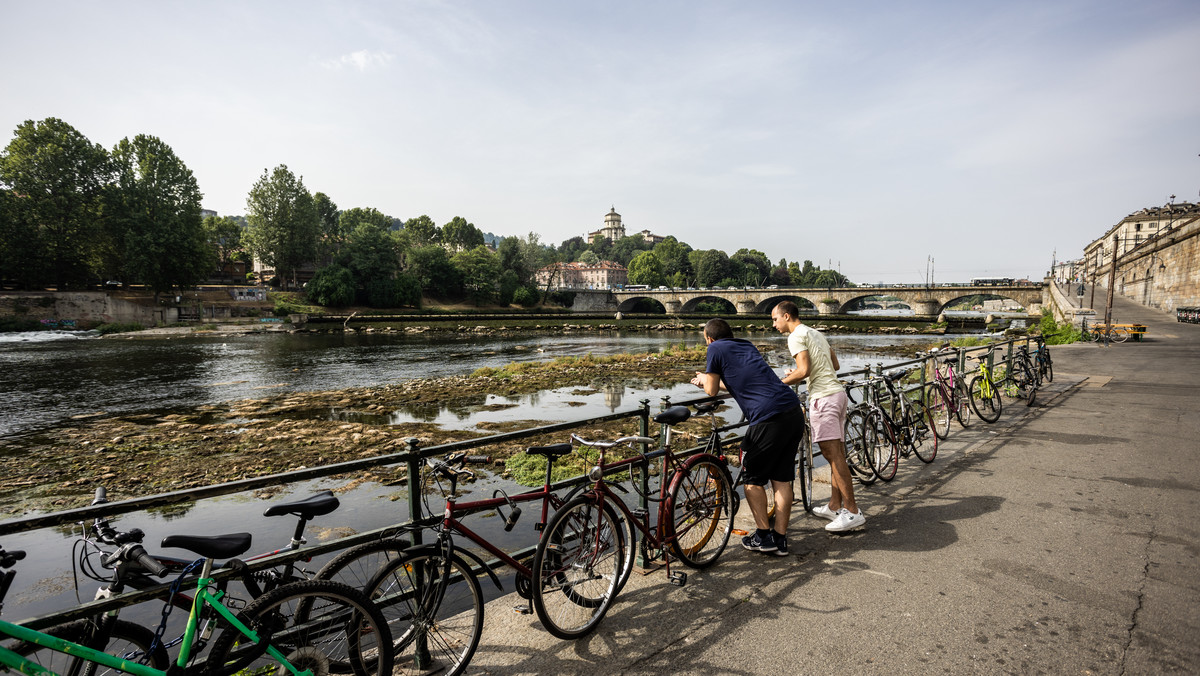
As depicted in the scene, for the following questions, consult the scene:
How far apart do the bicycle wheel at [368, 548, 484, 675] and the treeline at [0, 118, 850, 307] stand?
232 feet

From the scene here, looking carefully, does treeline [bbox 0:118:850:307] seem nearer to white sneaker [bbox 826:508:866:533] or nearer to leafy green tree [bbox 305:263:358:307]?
leafy green tree [bbox 305:263:358:307]

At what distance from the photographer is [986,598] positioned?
3891 mm

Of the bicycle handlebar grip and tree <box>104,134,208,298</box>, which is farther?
tree <box>104,134,208,298</box>

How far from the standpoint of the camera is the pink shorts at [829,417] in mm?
A: 5012

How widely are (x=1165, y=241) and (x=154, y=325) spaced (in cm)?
9391

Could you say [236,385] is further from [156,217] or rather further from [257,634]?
[156,217]

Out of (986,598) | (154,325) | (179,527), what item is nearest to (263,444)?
(179,527)

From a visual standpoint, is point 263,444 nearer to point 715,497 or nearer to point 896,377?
point 715,497

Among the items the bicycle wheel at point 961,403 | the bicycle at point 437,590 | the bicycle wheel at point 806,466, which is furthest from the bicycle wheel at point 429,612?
the bicycle wheel at point 961,403

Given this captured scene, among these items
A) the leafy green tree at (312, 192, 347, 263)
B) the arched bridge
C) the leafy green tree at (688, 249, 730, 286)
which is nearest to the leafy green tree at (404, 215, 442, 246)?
the leafy green tree at (312, 192, 347, 263)

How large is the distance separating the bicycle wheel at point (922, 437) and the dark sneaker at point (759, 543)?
3679mm

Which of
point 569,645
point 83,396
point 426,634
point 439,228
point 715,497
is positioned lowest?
point 83,396

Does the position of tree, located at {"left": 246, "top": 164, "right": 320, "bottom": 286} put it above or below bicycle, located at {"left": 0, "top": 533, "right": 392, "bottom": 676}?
above

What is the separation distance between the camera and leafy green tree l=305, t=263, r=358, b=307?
70312 millimetres
